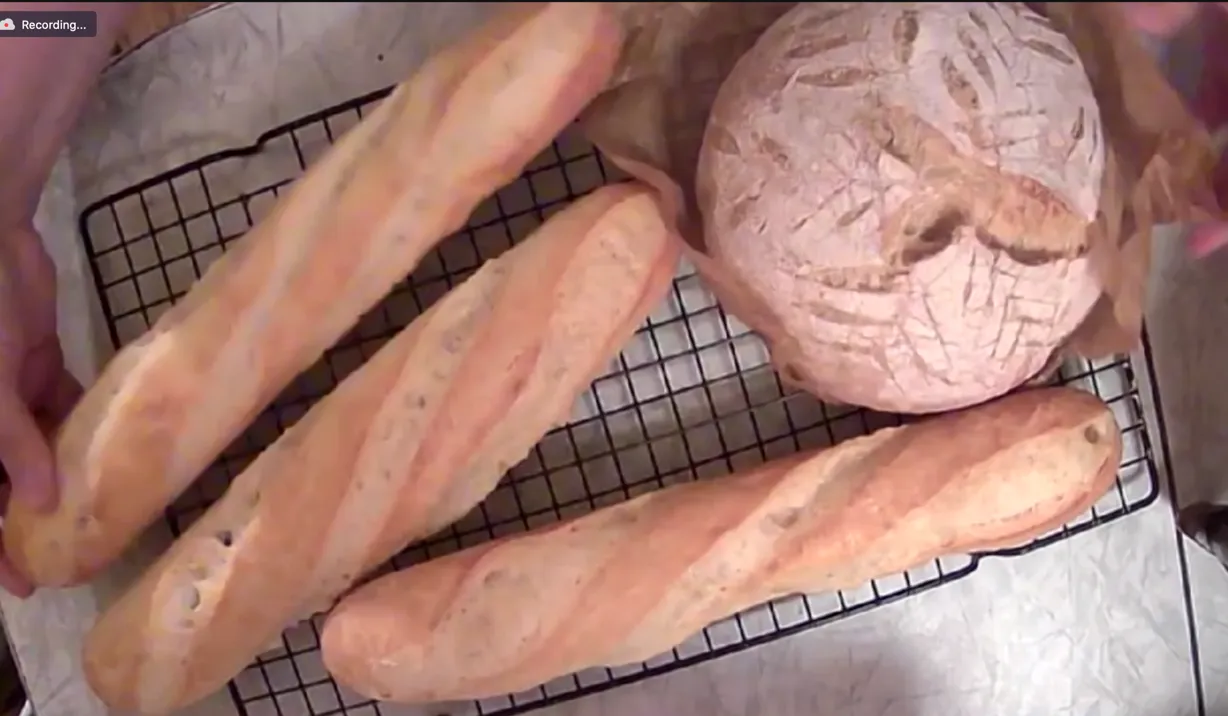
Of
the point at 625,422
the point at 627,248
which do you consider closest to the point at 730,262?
the point at 627,248

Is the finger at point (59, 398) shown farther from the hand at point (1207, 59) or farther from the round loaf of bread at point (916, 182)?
the hand at point (1207, 59)

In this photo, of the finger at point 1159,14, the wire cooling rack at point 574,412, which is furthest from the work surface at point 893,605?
the finger at point 1159,14

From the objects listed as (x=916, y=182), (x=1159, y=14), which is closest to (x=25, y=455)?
(x=916, y=182)

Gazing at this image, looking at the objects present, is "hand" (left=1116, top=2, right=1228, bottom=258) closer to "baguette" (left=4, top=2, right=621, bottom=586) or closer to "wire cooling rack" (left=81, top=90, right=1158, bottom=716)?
"wire cooling rack" (left=81, top=90, right=1158, bottom=716)

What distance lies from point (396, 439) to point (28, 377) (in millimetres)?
247

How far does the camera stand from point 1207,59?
721mm

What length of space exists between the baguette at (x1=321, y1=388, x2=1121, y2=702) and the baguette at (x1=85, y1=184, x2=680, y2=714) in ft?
0.16

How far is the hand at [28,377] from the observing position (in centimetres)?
74

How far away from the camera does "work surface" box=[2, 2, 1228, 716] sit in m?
0.86

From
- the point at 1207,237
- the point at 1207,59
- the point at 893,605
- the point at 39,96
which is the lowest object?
the point at 893,605

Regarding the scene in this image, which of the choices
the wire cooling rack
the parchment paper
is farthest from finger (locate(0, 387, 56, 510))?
the parchment paper

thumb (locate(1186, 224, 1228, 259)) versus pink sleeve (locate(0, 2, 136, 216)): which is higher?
pink sleeve (locate(0, 2, 136, 216))

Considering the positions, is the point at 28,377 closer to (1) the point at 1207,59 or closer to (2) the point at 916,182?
(2) the point at 916,182

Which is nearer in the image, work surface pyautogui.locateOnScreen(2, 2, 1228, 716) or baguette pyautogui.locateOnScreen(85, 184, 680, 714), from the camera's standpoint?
baguette pyautogui.locateOnScreen(85, 184, 680, 714)
